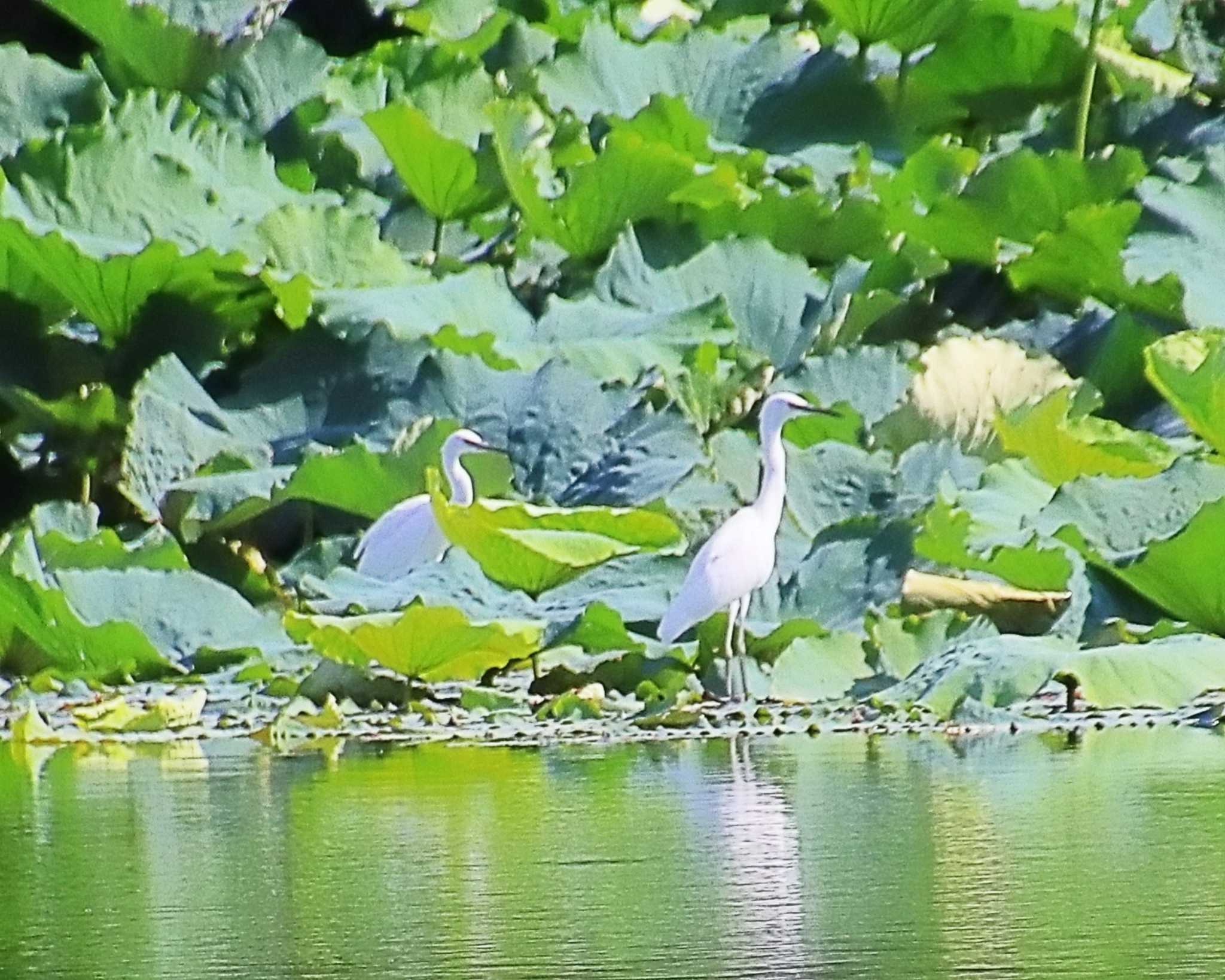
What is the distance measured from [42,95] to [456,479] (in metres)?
2.55

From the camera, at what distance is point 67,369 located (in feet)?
25.9

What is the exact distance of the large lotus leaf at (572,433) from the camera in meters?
7.03

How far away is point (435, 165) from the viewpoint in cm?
805

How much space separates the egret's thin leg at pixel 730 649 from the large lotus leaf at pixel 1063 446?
0.82 metres

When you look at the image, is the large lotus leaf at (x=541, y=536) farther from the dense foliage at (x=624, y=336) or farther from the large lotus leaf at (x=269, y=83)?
the large lotus leaf at (x=269, y=83)

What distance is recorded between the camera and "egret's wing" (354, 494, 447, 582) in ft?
22.3

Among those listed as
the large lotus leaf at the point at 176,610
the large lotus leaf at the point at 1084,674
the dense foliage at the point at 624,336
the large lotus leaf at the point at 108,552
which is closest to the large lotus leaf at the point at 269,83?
the dense foliage at the point at 624,336

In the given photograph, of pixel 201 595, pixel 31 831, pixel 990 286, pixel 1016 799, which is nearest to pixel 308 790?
pixel 31 831

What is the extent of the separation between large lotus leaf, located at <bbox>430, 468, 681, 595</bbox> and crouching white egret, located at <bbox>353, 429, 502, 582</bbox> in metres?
0.57

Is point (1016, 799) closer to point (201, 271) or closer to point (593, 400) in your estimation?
point (593, 400)

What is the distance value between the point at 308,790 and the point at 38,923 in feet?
3.98

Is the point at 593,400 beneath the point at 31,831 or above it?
above

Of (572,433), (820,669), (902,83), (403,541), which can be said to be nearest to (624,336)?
(572,433)

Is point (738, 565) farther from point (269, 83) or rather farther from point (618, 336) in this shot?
point (269, 83)
